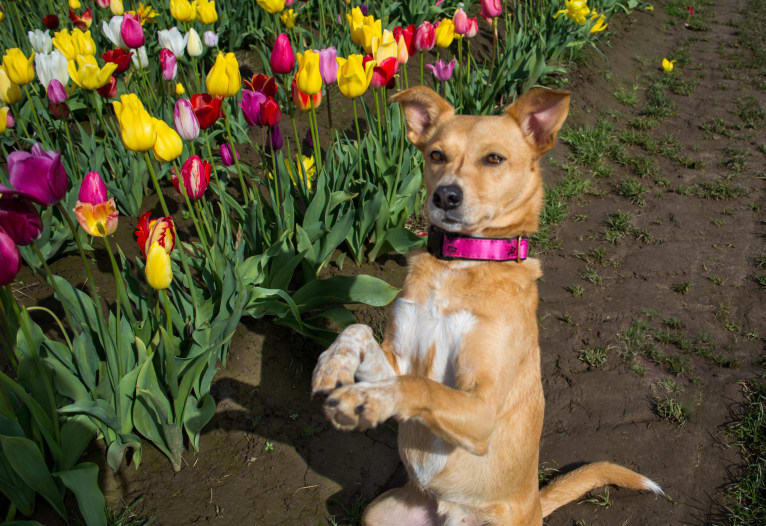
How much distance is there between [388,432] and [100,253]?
233 cm

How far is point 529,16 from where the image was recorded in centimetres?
707

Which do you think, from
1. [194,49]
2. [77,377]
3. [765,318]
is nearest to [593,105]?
[765,318]

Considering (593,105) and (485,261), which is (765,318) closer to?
(485,261)

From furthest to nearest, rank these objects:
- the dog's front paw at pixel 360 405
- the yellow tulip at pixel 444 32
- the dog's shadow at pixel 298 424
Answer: the yellow tulip at pixel 444 32 < the dog's shadow at pixel 298 424 < the dog's front paw at pixel 360 405

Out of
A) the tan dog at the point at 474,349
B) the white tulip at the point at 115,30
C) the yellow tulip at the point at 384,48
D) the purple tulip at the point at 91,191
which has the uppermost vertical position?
the white tulip at the point at 115,30

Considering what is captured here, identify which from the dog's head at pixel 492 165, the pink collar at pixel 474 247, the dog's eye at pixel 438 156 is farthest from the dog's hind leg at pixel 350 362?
the dog's eye at pixel 438 156

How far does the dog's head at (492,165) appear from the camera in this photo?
2.21m

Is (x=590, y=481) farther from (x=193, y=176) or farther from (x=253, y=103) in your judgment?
(x=253, y=103)

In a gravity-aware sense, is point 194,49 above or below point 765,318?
above

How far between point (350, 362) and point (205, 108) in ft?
5.23

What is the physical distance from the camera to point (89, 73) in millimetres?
2896

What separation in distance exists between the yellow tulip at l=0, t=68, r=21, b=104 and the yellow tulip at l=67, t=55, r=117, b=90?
1.22 ft

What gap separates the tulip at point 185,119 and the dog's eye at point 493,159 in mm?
1431

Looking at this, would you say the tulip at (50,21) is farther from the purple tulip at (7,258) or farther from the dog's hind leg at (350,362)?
the dog's hind leg at (350,362)
